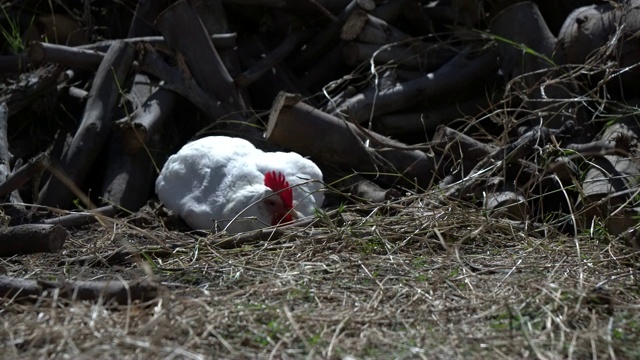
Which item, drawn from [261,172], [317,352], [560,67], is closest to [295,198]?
[261,172]

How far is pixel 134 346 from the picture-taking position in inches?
118

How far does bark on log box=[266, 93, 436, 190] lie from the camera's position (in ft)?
17.0

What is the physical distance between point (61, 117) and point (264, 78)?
132 centimetres

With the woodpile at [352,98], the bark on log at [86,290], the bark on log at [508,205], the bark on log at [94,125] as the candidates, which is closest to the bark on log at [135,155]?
the woodpile at [352,98]

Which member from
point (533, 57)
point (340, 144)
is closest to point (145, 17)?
point (340, 144)

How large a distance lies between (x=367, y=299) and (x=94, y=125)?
2.58 meters

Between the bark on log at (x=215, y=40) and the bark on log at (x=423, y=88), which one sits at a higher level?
the bark on log at (x=215, y=40)

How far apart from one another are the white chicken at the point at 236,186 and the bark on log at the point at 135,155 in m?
0.32

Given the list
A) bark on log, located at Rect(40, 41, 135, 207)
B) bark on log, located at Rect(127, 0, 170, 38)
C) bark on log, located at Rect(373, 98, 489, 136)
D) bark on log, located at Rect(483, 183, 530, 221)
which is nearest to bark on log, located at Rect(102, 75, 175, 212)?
bark on log, located at Rect(40, 41, 135, 207)

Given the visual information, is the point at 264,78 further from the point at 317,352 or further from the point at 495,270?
the point at 317,352

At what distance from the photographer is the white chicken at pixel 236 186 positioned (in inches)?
188

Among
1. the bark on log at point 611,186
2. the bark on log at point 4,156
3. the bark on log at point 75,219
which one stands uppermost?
the bark on log at point 4,156

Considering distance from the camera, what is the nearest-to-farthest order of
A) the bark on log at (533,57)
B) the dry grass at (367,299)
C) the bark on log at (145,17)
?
the dry grass at (367,299) → the bark on log at (533,57) → the bark on log at (145,17)

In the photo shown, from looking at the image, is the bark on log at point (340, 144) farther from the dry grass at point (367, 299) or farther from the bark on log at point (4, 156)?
the bark on log at point (4, 156)
